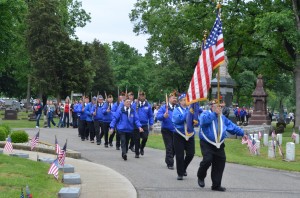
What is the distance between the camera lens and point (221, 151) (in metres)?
9.90

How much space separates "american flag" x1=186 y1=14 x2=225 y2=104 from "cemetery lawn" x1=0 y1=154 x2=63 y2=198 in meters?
2.97

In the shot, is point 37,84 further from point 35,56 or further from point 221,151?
point 221,151

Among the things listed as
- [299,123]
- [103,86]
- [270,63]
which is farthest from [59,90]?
[103,86]

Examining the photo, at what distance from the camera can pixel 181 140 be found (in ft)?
37.2

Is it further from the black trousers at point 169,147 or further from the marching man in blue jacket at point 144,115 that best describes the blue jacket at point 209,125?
the marching man in blue jacket at point 144,115

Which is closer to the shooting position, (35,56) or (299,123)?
(299,123)

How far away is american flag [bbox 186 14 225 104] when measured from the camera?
10000 mm

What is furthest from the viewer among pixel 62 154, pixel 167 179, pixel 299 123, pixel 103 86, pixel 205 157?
pixel 103 86

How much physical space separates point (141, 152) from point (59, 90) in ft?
131

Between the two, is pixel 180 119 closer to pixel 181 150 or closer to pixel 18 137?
pixel 181 150

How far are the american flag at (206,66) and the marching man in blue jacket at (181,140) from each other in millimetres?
1060

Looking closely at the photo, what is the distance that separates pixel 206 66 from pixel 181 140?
6.47ft

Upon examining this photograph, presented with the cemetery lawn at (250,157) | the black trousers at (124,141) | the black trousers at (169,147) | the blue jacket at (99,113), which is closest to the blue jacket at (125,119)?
the black trousers at (124,141)

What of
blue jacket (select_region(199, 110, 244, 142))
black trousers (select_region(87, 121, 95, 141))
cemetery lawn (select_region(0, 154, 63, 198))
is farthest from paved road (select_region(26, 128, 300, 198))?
black trousers (select_region(87, 121, 95, 141))
